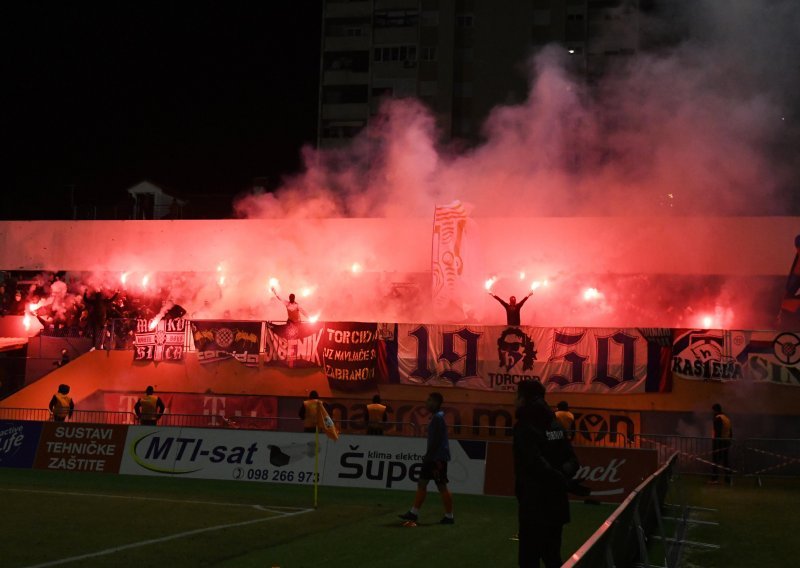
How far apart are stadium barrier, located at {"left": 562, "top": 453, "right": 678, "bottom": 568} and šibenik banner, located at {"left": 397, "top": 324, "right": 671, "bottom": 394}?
35.0 feet

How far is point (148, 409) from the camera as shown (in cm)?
2014

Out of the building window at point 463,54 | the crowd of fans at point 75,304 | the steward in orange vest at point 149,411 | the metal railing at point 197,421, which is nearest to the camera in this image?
the steward in orange vest at point 149,411

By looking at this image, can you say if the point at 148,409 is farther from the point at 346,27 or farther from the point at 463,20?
the point at 346,27

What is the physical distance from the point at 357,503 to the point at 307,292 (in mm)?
13480

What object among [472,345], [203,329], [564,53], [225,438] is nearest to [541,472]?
[225,438]

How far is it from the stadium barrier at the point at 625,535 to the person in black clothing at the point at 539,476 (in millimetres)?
386

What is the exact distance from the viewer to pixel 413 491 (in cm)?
1500

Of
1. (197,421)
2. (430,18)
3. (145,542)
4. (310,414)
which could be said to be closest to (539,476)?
(145,542)

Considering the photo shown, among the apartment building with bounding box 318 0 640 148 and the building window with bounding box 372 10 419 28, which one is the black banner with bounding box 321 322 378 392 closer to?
the apartment building with bounding box 318 0 640 148

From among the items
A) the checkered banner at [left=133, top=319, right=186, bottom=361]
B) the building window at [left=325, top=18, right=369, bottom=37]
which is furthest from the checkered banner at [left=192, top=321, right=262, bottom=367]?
the building window at [left=325, top=18, right=369, bottom=37]

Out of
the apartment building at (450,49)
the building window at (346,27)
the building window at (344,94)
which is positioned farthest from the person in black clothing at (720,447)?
the building window at (346,27)

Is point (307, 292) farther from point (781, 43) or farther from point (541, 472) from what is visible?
point (541, 472)

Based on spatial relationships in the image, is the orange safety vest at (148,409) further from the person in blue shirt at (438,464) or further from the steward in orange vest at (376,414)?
the person in blue shirt at (438,464)

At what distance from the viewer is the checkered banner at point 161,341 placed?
24359 millimetres
